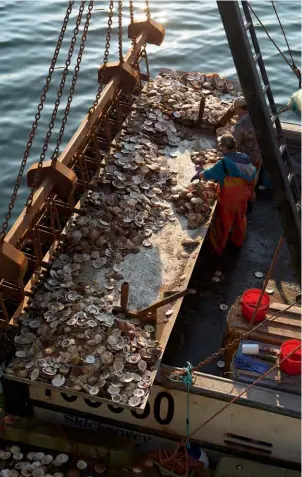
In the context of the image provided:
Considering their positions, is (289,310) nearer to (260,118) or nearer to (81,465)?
(260,118)

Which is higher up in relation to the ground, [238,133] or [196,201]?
[238,133]

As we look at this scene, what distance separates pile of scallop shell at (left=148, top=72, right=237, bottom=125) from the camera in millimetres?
9672

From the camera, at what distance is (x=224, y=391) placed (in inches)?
243

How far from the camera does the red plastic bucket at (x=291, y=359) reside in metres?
6.12

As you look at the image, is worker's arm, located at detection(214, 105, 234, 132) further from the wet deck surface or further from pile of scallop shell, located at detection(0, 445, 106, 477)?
pile of scallop shell, located at detection(0, 445, 106, 477)

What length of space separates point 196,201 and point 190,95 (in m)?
2.76

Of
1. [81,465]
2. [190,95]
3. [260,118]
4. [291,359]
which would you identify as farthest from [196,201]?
[81,465]

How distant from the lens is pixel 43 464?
6758 mm

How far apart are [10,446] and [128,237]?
8.81ft

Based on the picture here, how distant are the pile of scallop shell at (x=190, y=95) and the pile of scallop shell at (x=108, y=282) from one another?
0.42m

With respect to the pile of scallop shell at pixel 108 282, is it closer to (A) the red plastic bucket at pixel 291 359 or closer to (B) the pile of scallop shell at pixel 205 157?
(B) the pile of scallop shell at pixel 205 157

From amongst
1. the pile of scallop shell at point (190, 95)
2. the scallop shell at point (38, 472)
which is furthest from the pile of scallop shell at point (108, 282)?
the scallop shell at point (38, 472)

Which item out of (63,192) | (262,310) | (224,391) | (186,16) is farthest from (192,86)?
(186,16)

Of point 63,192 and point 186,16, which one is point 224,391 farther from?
point 186,16
